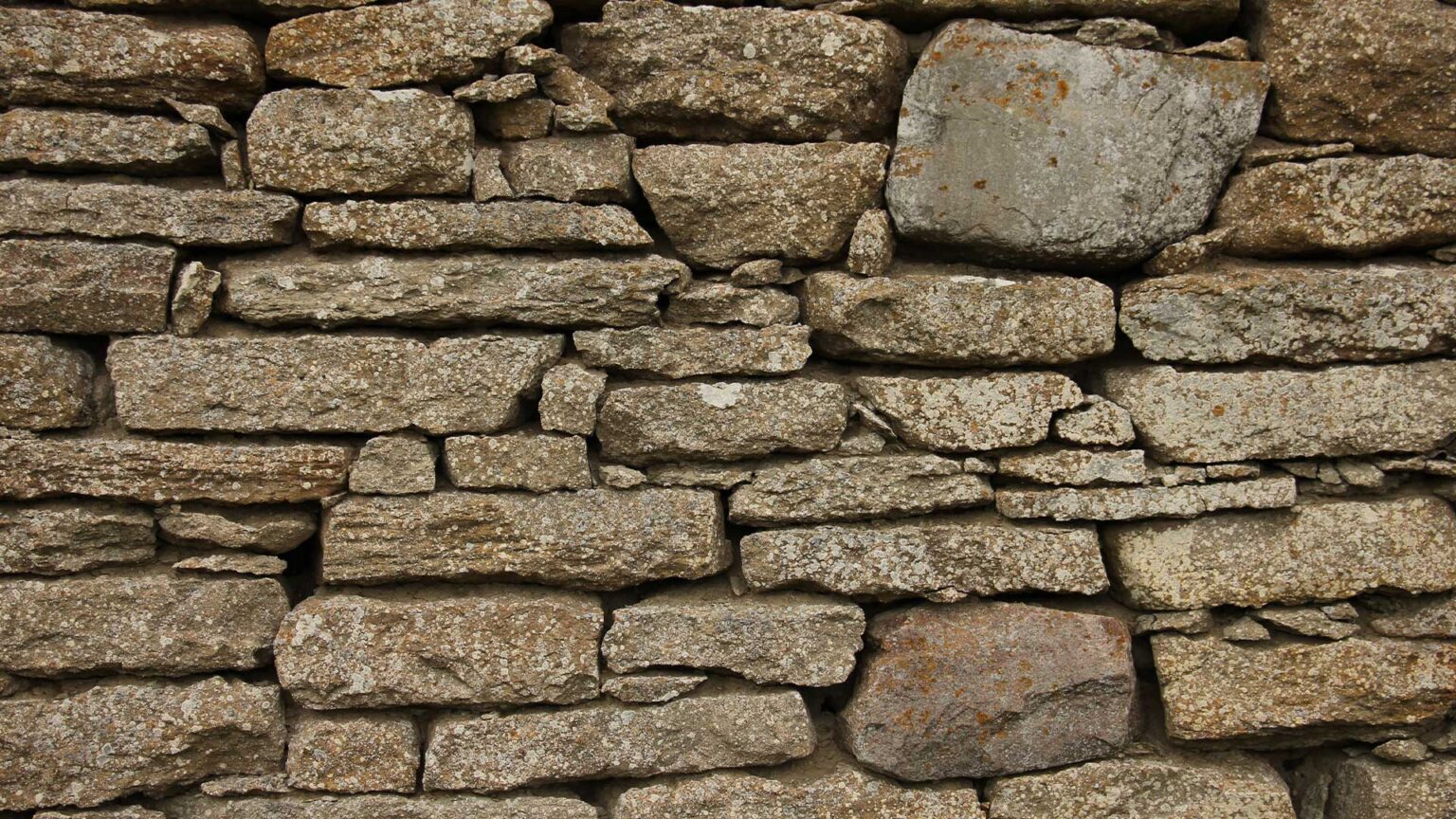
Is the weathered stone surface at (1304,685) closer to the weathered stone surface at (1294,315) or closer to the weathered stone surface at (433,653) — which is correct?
the weathered stone surface at (1294,315)

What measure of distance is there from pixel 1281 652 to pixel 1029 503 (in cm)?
85

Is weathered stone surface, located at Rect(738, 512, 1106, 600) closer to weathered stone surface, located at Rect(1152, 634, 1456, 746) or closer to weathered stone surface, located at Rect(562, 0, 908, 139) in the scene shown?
weathered stone surface, located at Rect(1152, 634, 1456, 746)

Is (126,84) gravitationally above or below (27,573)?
above

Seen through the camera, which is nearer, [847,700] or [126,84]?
[126,84]

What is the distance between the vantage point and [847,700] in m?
2.79

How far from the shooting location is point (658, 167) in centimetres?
269

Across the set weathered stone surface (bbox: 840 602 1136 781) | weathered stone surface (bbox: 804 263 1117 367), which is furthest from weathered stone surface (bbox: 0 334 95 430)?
weathered stone surface (bbox: 840 602 1136 781)

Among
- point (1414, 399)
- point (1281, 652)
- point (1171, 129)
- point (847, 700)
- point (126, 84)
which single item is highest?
point (1171, 129)

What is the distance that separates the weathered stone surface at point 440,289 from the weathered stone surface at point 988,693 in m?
1.24

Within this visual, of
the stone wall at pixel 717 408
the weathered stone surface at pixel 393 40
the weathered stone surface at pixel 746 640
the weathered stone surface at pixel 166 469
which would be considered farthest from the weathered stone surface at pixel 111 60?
the weathered stone surface at pixel 746 640

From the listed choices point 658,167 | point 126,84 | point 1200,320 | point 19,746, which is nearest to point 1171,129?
point 1200,320

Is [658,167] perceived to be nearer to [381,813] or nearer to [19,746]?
[381,813]

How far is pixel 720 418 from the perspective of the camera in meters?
2.65

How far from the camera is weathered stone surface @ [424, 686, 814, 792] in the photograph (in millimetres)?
2627
